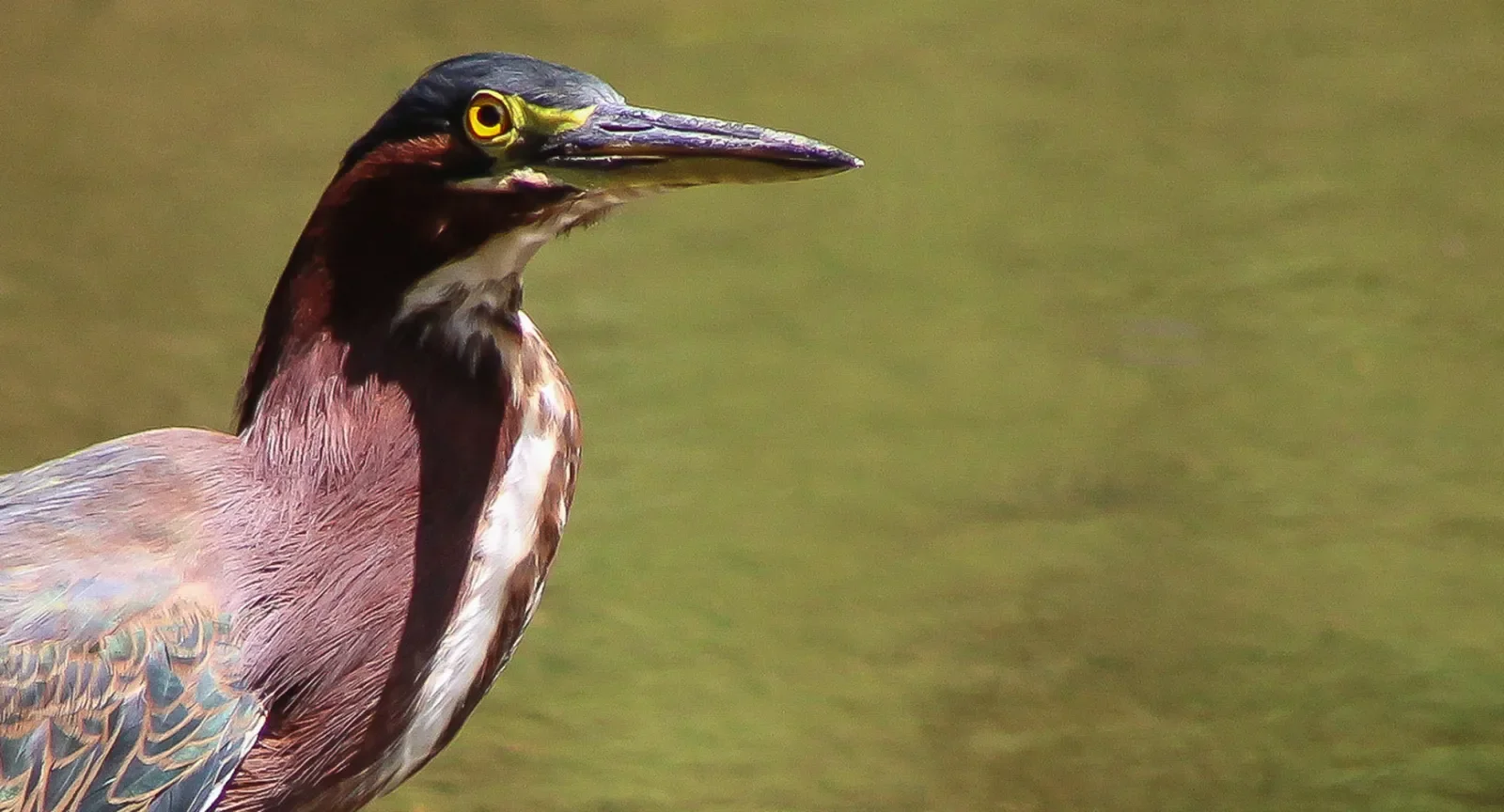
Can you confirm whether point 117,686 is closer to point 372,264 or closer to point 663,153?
point 372,264

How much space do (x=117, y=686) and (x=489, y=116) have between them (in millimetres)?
1174

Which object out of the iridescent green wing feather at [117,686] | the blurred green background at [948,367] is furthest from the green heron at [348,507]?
the blurred green background at [948,367]

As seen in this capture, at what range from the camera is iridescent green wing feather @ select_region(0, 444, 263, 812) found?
3.93 metres

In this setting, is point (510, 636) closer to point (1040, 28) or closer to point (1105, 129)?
point (1105, 129)

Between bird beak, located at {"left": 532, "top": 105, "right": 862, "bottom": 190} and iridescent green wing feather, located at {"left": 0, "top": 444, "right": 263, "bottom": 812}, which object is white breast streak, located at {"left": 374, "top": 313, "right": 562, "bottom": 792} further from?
bird beak, located at {"left": 532, "top": 105, "right": 862, "bottom": 190}

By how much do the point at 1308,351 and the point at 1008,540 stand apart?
139cm

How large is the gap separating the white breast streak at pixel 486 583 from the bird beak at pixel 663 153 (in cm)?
42

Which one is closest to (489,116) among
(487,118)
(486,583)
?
(487,118)

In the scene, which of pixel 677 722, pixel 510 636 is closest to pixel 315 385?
pixel 510 636

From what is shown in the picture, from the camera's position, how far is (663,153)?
388cm

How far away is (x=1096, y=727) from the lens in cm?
536

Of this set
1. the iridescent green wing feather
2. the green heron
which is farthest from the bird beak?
the iridescent green wing feather

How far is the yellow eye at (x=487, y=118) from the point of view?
383cm

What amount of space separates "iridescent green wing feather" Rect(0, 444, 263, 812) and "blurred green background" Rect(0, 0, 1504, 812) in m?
1.36
